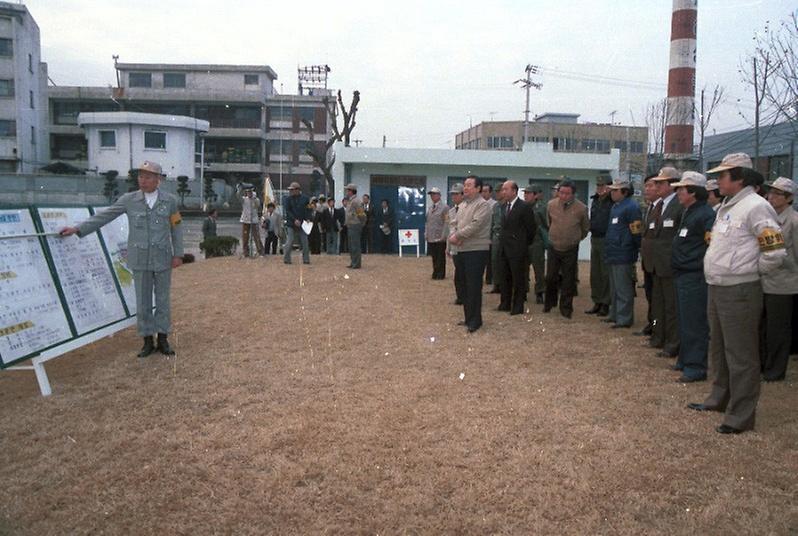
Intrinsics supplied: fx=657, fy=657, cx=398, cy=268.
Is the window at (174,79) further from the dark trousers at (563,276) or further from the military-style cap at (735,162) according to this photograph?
the military-style cap at (735,162)

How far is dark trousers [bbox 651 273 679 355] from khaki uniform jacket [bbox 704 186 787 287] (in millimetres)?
1964

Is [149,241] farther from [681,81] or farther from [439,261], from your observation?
[681,81]

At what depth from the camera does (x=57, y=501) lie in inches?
144

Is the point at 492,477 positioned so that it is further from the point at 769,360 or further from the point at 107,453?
the point at 769,360

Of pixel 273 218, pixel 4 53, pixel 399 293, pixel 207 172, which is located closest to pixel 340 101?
pixel 273 218

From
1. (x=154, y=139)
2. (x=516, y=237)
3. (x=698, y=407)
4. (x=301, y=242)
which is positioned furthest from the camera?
(x=154, y=139)

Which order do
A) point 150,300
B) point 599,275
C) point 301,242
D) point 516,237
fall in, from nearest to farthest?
point 150,300, point 516,237, point 599,275, point 301,242

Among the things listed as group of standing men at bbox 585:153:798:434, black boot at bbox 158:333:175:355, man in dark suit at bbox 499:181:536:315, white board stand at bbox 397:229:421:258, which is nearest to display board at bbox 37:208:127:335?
black boot at bbox 158:333:175:355

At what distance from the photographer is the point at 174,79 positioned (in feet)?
197

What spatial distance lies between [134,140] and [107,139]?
2.46m

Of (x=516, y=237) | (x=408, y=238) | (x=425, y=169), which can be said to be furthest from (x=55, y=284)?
(x=425, y=169)

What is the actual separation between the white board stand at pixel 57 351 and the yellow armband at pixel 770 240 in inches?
222

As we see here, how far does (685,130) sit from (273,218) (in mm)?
20434

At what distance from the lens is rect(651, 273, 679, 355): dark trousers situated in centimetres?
675
